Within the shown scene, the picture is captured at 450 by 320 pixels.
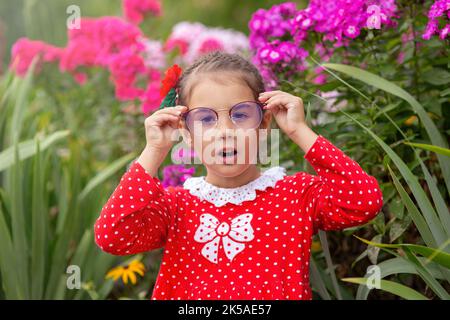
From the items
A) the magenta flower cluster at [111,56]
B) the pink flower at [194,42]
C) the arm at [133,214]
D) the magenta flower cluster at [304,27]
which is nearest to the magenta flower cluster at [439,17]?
the magenta flower cluster at [304,27]

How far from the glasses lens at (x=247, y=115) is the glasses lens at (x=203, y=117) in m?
0.05

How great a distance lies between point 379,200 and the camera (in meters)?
1.67

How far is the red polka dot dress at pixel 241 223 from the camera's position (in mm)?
1687

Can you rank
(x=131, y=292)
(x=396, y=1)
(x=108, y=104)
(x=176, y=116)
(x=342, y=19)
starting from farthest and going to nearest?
1. (x=108, y=104)
2. (x=131, y=292)
3. (x=396, y=1)
4. (x=342, y=19)
5. (x=176, y=116)

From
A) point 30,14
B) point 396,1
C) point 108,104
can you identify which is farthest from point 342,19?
point 30,14

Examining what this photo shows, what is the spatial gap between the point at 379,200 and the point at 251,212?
0.35 m

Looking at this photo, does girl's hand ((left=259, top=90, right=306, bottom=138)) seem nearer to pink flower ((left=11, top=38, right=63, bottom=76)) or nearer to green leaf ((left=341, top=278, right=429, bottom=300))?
green leaf ((left=341, top=278, right=429, bottom=300))

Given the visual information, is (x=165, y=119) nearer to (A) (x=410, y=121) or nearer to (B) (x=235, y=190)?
(B) (x=235, y=190)

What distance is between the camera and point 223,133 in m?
Answer: 1.69

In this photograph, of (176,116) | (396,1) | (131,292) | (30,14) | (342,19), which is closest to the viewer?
(176,116)

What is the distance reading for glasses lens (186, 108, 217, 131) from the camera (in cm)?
171

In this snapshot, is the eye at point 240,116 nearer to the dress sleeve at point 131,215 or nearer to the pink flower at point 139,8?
the dress sleeve at point 131,215

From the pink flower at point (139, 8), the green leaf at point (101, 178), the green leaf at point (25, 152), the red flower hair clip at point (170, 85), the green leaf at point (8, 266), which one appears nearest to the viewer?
the red flower hair clip at point (170, 85)
